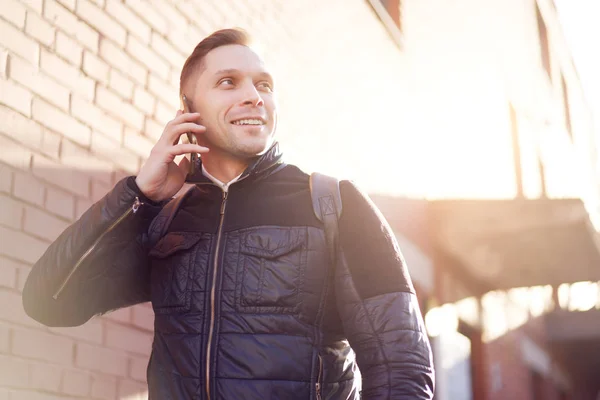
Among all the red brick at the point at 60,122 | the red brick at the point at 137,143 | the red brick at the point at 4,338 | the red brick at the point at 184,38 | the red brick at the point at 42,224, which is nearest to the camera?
the red brick at the point at 4,338

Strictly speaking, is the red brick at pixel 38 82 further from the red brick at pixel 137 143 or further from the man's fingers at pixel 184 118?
the man's fingers at pixel 184 118

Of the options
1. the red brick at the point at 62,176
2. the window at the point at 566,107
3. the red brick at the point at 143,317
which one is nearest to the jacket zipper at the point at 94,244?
the red brick at the point at 62,176

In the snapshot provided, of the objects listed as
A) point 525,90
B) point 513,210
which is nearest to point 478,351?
point 513,210

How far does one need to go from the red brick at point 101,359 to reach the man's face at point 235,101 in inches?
43.3

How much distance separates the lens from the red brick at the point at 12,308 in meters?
2.69

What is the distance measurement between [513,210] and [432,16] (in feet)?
10.6

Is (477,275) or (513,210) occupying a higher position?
(513,210)

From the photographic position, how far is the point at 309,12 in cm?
610

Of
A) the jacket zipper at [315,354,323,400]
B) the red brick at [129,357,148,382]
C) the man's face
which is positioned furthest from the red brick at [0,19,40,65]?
the jacket zipper at [315,354,323,400]

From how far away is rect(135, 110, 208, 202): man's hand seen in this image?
239cm

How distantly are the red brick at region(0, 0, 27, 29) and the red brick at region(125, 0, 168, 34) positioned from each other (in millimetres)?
796

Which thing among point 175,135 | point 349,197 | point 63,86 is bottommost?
point 349,197

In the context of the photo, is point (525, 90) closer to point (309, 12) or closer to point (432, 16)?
point (432, 16)

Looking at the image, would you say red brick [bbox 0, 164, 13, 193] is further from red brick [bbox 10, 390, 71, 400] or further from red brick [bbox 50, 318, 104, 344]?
red brick [bbox 10, 390, 71, 400]
